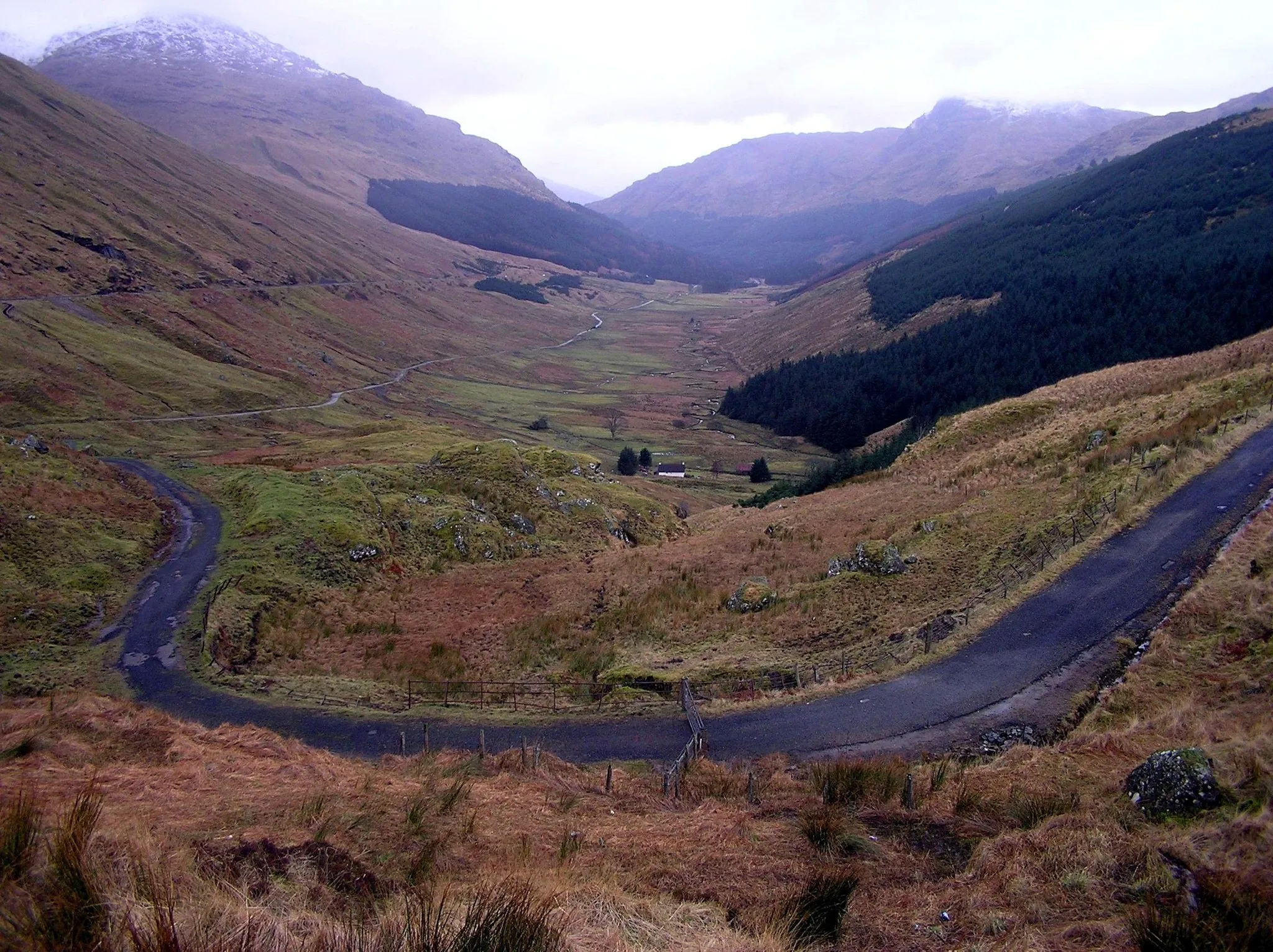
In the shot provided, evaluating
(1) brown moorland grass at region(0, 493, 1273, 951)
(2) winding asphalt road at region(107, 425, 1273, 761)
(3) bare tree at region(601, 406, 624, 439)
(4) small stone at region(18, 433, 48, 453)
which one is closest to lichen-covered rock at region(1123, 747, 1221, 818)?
(1) brown moorland grass at region(0, 493, 1273, 951)

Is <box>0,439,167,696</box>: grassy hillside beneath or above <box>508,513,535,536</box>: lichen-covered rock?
above

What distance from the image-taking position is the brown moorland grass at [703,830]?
20.5 ft

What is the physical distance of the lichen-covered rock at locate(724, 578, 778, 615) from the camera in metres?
22.4

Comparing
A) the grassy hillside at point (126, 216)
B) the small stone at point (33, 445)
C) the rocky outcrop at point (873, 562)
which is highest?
the grassy hillside at point (126, 216)

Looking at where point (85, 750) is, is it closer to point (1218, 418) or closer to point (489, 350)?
point (1218, 418)

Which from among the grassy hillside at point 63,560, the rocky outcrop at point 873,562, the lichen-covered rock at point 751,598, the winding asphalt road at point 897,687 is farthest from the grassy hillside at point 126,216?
the rocky outcrop at point 873,562

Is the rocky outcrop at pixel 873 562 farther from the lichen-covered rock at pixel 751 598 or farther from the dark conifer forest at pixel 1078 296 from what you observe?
the dark conifer forest at pixel 1078 296

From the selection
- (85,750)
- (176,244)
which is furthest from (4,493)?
(176,244)

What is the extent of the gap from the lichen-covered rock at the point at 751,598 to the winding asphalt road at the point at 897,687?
22.4 ft

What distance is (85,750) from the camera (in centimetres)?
1134

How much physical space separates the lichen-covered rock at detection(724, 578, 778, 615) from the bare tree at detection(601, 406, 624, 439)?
7270 centimetres

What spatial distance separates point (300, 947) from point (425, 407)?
9852 centimetres

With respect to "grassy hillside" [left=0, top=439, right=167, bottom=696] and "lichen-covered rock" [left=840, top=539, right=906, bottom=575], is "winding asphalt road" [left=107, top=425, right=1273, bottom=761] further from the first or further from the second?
"lichen-covered rock" [left=840, top=539, right=906, bottom=575]

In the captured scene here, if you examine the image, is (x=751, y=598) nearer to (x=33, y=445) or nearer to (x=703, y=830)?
(x=703, y=830)
